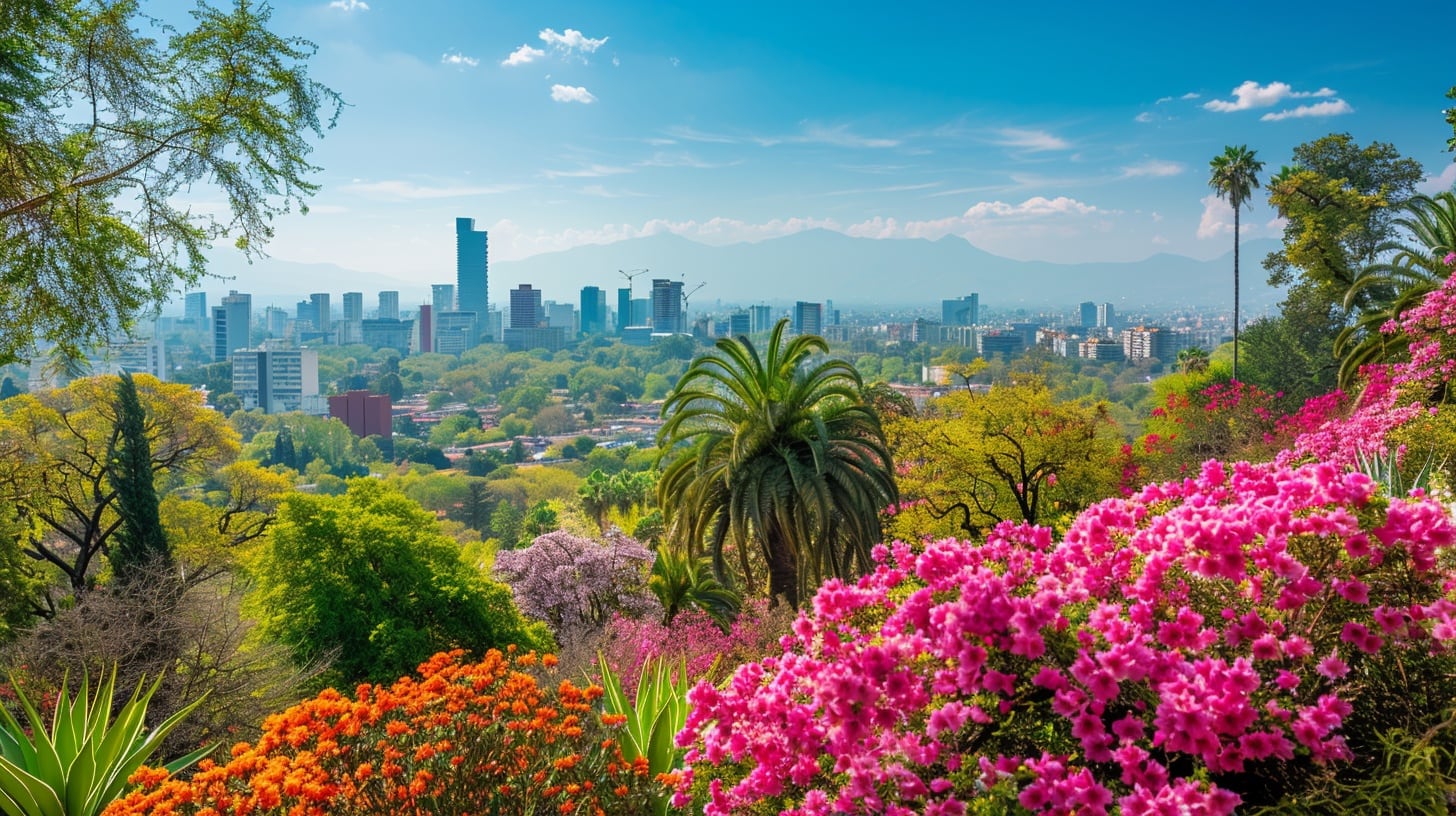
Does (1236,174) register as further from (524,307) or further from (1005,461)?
(524,307)

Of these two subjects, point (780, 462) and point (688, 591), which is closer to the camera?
point (780, 462)

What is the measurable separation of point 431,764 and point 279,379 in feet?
429

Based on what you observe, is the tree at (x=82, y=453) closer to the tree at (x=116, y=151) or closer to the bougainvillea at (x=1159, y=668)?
the tree at (x=116, y=151)

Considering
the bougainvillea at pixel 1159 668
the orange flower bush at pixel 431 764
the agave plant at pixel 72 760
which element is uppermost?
the bougainvillea at pixel 1159 668

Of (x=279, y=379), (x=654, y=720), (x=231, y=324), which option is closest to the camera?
(x=654, y=720)

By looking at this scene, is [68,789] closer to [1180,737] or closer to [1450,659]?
[1180,737]

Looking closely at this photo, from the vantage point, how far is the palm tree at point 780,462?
33.0 ft

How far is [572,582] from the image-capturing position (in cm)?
1574

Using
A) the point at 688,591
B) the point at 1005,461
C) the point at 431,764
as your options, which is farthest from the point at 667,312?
the point at 431,764

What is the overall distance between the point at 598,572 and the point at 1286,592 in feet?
47.4

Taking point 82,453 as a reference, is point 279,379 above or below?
below

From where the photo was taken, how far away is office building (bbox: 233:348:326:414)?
116m

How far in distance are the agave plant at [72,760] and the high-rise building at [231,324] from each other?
522ft

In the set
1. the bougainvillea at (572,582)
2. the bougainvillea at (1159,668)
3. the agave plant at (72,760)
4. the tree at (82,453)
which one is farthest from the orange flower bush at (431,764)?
the tree at (82,453)
